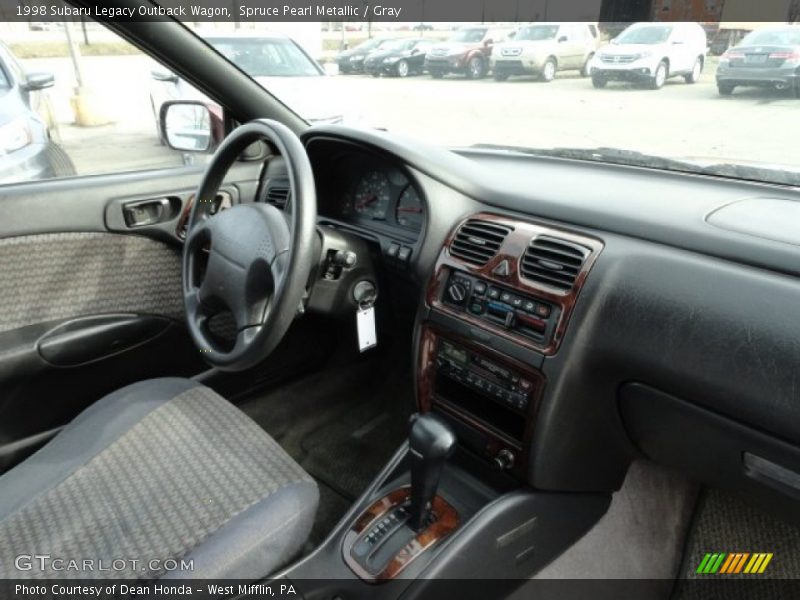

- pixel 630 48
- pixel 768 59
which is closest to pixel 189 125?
pixel 630 48

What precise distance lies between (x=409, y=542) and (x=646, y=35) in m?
1.33

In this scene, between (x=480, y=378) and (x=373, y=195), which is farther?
(x=373, y=195)

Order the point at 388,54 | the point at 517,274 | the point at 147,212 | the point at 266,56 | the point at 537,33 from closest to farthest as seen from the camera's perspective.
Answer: the point at 517,274, the point at 537,33, the point at 147,212, the point at 388,54, the point at 266,56

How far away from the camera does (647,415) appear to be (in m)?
1.35

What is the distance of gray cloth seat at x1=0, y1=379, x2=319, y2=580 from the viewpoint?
1.18 meters

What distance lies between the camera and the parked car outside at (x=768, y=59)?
1346mm

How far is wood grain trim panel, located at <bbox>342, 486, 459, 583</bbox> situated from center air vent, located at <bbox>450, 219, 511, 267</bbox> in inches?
22.4

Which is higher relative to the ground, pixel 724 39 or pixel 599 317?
pixel 724 39

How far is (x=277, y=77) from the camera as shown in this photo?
2320 mm

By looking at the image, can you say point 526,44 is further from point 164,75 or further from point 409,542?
point 409,542

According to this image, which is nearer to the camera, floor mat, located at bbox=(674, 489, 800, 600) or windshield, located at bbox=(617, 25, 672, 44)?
windshield, located at bbox=(617, 25, 672, 44)

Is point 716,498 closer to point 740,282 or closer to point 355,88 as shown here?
point 740,282

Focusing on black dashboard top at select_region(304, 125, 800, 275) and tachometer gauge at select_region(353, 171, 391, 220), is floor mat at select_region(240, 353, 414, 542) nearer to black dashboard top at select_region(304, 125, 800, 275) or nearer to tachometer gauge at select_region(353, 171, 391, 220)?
tachometer gauge at select_region(353, 171, 391, 220)

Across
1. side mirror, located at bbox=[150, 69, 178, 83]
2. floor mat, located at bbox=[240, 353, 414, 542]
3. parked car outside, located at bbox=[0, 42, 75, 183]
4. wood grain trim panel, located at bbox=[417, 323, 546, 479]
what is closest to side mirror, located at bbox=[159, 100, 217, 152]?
side mirror, located at bbox=[150, 69, 178, 83]
